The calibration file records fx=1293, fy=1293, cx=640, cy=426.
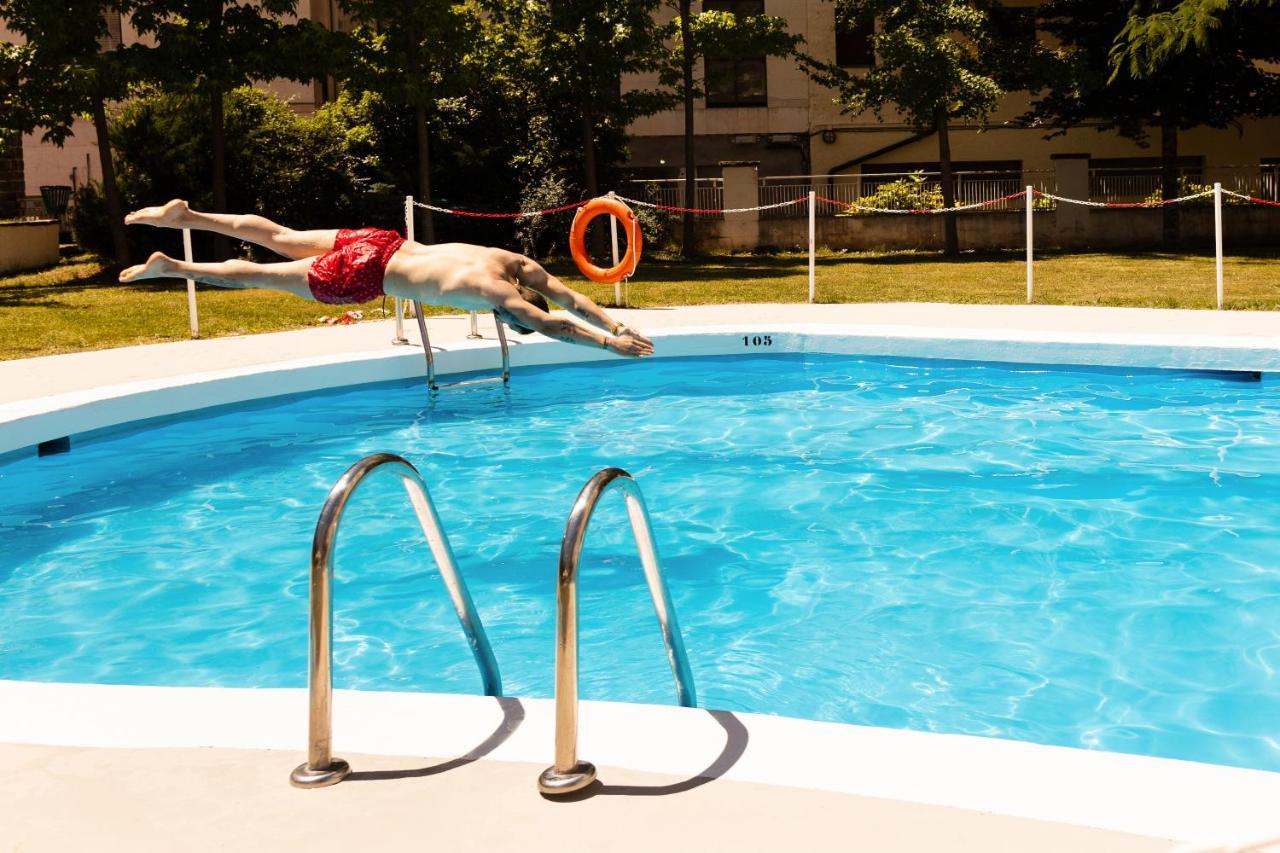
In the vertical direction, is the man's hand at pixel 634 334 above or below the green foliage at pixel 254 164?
below

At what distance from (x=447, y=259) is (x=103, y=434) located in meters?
3.64

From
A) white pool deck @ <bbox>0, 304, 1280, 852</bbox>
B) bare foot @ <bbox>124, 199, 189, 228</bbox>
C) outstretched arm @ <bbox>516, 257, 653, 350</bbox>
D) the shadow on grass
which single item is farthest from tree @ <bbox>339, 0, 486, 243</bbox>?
white pool deck @ <bbox>0, 304, 1280, 852</bbox>

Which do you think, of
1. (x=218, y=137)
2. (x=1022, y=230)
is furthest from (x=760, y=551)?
Result: (x=1022, y=230)

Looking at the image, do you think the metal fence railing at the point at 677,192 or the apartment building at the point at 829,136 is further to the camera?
the apartment building at the point at 829,136

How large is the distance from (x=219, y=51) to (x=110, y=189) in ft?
11.1

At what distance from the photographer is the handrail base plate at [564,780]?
2.92 meters

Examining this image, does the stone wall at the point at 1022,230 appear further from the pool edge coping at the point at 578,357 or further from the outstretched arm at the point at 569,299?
the outstretched arm at the point at 569,299

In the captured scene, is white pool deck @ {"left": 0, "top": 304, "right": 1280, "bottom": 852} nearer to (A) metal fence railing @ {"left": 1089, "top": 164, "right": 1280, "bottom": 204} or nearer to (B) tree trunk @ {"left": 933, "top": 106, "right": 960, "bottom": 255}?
(B) tree trunk @ {"left": 933, "top": 106, "right": 960, "bottom": 255}

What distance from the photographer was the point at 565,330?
6730 mm

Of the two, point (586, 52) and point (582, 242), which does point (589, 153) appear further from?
point (582, 242)

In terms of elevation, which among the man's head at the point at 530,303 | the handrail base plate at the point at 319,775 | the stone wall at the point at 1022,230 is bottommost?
the handrail base plate at the point at 319,775

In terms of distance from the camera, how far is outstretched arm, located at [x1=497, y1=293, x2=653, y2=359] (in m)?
6.52

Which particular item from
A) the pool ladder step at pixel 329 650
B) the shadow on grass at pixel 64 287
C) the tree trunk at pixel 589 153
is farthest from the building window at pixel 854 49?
the pool ladder step at pixel 329 650

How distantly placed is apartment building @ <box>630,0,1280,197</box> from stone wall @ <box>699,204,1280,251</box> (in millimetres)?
4944
